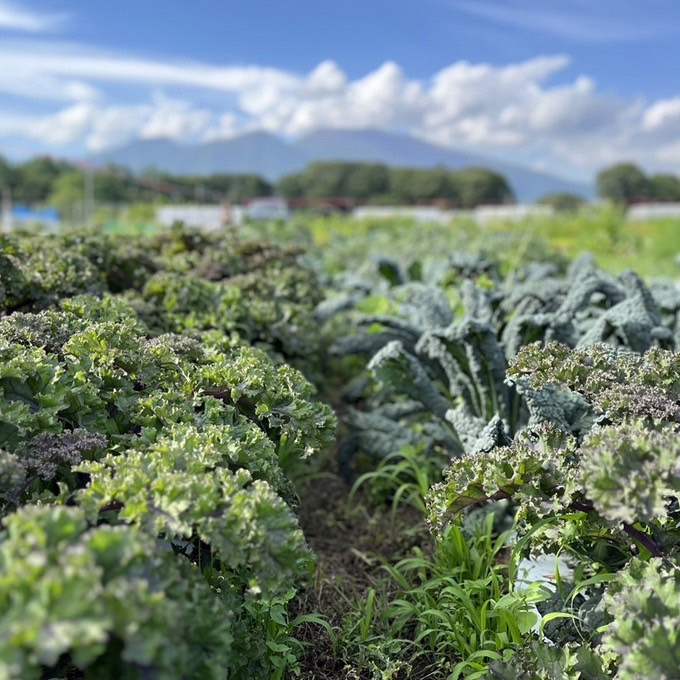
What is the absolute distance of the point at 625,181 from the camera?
330 feet

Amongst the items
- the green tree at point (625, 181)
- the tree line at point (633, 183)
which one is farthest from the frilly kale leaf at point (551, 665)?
the green tree at point (625, 181)

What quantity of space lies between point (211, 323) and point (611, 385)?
205 cm

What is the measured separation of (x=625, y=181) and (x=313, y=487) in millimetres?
106978

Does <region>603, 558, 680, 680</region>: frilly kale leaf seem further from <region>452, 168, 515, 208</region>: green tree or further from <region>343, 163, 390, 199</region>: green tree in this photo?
<region>343, 163, 390, 199</region>: green tree

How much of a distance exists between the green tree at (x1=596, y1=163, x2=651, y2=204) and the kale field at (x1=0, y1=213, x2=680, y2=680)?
336 feet

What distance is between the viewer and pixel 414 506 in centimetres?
369

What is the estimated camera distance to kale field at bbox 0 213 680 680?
136cm

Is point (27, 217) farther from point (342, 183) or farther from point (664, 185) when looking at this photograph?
point (664, 185)

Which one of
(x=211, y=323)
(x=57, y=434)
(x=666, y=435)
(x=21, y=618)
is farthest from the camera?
(x=211, y=323)

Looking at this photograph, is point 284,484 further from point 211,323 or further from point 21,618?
point 211,323

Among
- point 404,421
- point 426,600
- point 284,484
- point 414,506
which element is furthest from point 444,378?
point 284,484

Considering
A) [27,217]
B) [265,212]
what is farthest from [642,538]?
[27,217]

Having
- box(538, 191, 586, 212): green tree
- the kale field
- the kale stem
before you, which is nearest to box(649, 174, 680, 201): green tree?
box(538, 191, 586, 212): green tree

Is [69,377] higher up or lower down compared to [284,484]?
higher up
